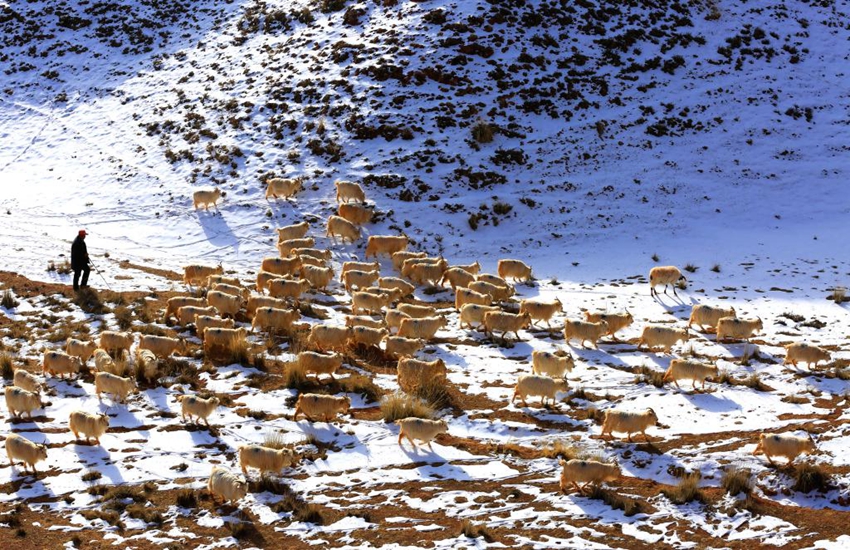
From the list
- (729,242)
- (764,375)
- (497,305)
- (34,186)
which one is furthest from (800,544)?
(34,186)

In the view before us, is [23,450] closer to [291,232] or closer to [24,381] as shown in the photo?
[24,381]

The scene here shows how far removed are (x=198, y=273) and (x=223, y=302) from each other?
3287 mm

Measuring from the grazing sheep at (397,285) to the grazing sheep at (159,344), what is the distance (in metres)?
6.43

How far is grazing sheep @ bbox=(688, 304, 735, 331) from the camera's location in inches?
729

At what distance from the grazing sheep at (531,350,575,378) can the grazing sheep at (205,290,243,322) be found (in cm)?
754

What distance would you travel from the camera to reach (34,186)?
30.5m

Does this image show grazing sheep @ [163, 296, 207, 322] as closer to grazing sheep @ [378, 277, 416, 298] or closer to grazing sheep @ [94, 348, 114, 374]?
grazing sheep @ [94, 348, 114, 374]

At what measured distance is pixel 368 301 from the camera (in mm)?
19688

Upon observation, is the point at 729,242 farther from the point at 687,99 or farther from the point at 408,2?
the point at 408,2

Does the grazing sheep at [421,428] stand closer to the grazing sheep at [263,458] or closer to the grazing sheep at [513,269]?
the grazing sheep at [263,458]

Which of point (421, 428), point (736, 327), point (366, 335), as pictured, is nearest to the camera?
point (421, 428)

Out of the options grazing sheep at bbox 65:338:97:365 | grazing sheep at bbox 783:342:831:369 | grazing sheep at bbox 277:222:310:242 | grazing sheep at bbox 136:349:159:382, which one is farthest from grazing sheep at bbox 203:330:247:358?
grazing sheep at bbox 783:342:831:369

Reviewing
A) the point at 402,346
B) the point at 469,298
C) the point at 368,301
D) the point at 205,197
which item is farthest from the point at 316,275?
the point at 205,197

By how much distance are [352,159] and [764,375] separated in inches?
677
